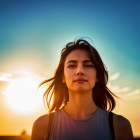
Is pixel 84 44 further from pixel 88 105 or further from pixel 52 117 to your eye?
pixel 52 117

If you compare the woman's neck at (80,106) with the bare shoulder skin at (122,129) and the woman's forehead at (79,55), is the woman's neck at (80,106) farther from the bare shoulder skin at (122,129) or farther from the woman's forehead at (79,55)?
the woman's forehead at (79,55)

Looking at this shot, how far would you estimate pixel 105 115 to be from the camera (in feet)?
14.4

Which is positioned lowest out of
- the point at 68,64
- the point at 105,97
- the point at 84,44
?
the point at 105,97

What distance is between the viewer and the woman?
13.4ft

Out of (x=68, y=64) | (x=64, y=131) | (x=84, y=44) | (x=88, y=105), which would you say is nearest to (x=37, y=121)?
(x=64, y=131)

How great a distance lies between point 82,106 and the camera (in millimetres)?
4594

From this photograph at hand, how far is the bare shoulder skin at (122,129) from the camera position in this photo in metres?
4.03

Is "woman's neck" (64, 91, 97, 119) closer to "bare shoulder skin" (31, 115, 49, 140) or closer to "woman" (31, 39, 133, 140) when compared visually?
"woman" (31, 39, 133, 140)

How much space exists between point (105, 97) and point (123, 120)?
137 cm

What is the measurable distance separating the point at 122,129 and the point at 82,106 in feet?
4.20

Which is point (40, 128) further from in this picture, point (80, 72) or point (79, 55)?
point (79, 55)

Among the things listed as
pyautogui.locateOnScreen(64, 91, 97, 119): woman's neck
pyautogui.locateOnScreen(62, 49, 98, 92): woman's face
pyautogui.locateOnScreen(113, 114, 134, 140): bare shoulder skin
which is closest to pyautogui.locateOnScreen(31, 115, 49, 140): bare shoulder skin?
pyautogui.locateOnScreen(64, 91, 97, 119): woman's neck

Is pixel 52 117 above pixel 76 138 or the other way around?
above

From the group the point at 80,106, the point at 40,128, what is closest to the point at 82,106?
the point at 80,106
